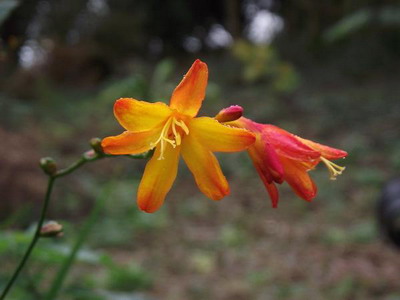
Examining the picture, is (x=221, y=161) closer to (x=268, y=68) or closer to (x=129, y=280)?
(x=268, y=68)

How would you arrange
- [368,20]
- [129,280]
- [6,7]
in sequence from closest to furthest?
[6,7], [129,280], [368,20]

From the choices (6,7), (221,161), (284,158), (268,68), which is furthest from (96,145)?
(268,68)

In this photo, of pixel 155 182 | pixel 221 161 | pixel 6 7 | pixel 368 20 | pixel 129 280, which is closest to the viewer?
pixel 155 182

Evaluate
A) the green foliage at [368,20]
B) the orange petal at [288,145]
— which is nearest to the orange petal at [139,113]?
the orange petal at [288,145]

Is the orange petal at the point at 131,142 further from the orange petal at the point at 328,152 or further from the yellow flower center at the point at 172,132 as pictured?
the orange petal at the point at 328,152

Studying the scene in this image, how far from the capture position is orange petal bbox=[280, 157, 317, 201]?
2.09 feet

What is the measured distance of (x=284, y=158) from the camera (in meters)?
0.67

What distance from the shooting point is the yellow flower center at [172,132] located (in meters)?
0.65

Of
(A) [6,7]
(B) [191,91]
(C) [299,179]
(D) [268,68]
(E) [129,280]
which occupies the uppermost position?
(D) [268,68]

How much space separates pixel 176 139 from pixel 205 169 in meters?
0.05

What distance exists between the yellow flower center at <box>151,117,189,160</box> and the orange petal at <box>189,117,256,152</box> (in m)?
0.01

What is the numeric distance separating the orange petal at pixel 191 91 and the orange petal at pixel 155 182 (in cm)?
6

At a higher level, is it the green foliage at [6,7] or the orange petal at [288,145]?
the green foliage at [6,7]

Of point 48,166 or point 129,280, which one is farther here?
point 129,280
